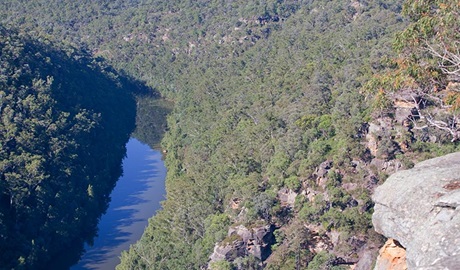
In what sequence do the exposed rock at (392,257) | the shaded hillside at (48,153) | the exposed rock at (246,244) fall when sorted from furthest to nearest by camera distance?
the shaded hillside at (48,153), the exposed rock at (246,244), the exposed rock at (392,257)

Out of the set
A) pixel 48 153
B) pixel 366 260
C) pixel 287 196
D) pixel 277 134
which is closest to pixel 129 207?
pixel 48 153

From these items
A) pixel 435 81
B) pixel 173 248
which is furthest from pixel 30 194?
pixel 435 81

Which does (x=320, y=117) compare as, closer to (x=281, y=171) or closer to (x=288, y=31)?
(x=281, y=171)

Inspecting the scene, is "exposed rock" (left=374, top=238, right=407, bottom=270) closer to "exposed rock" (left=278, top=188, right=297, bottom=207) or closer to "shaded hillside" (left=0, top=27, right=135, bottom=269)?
"exposed rock" (left=278, top=188, right=297, bottom=207)

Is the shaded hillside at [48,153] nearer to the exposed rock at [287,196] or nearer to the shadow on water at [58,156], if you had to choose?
the shadow on water at [58,156]

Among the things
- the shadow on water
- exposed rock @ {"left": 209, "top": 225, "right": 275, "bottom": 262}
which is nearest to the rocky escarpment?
exposed rock @ {"left": 209, "top": 225, "right": 275, "bottom": 262}

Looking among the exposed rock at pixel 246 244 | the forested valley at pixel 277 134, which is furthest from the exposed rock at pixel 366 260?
the exposed rock at pixel 246 244
